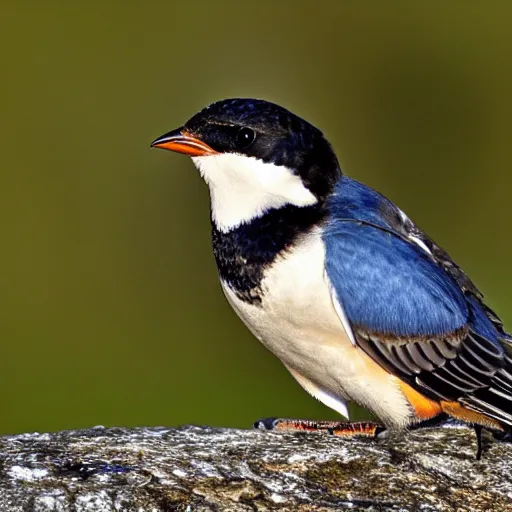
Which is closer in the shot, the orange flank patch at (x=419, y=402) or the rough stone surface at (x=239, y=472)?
the rough stone surface at (x=239, y=472)

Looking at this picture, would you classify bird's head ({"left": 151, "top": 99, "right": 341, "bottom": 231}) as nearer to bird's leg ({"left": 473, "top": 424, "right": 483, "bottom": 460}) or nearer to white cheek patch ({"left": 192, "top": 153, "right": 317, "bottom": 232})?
white cheek patch ({"left": 192, "top": 153, "right": 317, "bottom": 232})

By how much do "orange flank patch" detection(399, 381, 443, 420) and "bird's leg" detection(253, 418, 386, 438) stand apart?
0.54 feet

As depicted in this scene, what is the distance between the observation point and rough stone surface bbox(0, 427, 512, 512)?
488 cm

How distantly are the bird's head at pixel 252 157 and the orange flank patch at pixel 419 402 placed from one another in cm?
87

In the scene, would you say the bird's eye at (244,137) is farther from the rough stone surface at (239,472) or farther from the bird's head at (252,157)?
the rough stone surface at (239,472)

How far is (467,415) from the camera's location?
584 centimetres

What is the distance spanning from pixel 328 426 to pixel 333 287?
1.98ft

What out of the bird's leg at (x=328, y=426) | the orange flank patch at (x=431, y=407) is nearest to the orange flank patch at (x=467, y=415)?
the orange flank patch at (x=431, y=407)

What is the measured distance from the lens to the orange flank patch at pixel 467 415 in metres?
5.79

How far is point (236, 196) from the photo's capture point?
5.95m

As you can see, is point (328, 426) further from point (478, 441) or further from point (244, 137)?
point (244, 137)

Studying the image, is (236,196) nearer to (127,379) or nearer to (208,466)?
(208,466)

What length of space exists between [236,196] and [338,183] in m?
0.48

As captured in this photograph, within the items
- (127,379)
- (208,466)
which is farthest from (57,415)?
(208,466)
